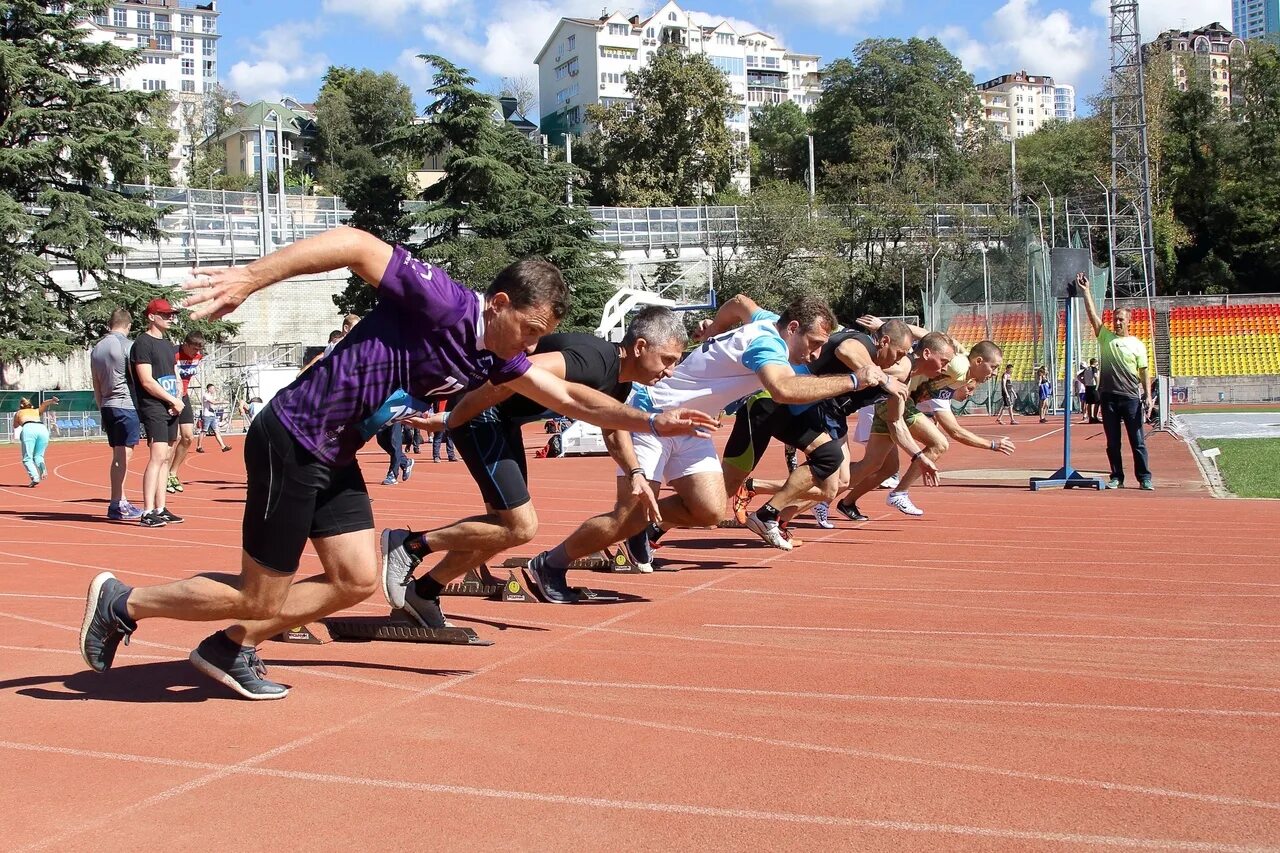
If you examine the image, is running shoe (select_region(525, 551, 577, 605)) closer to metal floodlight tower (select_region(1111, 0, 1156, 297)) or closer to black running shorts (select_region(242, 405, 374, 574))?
black running shorts (select_region(242, 405, 374, 574))

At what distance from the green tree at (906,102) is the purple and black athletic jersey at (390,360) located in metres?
74.6

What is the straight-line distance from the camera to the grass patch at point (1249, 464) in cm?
1375

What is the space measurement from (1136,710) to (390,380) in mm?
2995

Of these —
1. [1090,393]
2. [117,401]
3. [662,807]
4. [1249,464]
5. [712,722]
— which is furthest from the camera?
[1090,393]

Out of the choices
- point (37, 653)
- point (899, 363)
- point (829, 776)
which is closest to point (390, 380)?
point (829, 776)

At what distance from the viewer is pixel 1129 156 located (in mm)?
53406

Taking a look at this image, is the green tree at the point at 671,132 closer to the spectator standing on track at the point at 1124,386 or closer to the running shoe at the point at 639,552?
the spectator standing on track at the point at 1124,386

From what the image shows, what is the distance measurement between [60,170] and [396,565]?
3600 centimetres

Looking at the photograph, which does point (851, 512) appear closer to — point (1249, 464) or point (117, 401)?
point (117, 401)

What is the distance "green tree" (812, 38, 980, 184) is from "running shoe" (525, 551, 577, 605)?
72.5m

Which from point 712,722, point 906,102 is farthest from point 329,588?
point 906,102

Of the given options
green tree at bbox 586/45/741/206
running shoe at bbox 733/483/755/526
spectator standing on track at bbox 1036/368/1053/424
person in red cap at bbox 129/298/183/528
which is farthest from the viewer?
green tree at bbox 586/45/741/206

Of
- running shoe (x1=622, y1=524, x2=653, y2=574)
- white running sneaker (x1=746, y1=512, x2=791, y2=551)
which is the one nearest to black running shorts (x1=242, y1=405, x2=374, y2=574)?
running shoe (x1=622, y1=524, x2=653, y2=574)

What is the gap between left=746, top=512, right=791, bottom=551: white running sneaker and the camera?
31.1 ft
